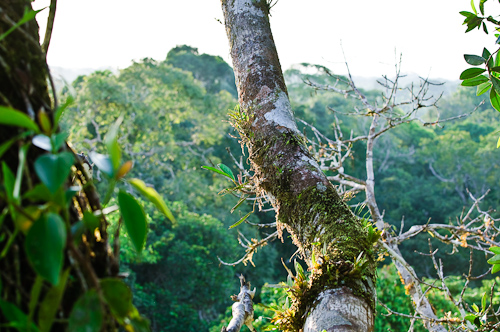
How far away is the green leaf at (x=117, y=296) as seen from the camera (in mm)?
308

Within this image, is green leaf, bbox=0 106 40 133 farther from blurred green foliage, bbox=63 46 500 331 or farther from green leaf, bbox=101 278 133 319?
blurred green foliage, bbox=63 46 500 331

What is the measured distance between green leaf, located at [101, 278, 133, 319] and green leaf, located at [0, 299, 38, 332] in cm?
5

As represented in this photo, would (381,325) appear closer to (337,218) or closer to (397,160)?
(337,218)

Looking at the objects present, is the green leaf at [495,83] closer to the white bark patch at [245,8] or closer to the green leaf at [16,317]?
the white bark patch at [245,8]

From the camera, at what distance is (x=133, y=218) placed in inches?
12.3

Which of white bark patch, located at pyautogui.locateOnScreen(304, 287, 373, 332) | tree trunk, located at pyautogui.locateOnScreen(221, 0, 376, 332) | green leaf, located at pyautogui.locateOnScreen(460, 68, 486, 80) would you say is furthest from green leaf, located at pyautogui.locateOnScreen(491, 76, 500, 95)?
white bark patch, located at pyautogui.locateOnScreen(304, 287, 373, 332)

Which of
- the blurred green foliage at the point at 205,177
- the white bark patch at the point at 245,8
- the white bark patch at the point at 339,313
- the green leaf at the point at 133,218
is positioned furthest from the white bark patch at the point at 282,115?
the green leaf at the point at 133,218

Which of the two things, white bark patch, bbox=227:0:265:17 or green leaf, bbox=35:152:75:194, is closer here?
green leaf, bbox=35:152:75:194

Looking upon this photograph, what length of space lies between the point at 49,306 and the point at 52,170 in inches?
4.2

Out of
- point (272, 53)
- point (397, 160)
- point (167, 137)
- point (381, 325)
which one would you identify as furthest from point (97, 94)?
point (397, 160)

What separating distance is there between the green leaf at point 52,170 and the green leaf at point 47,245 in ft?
0.07

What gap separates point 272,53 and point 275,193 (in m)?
0.39

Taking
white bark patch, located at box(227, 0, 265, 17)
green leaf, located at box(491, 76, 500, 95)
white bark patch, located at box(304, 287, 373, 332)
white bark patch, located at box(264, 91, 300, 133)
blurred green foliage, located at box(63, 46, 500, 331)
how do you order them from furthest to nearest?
blurred green foliage, located at box(63, 46, 500, 331) < white bark patch, located at box(227, 0, 265, 17) < white bark patch, located at box(264, 91, 300, 133) < green leaf, located at box(491, 76, 500, 95) < white bark patch, located at box(304, 287, 373, 332)

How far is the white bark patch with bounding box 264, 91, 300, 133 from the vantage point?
971 millimetres
